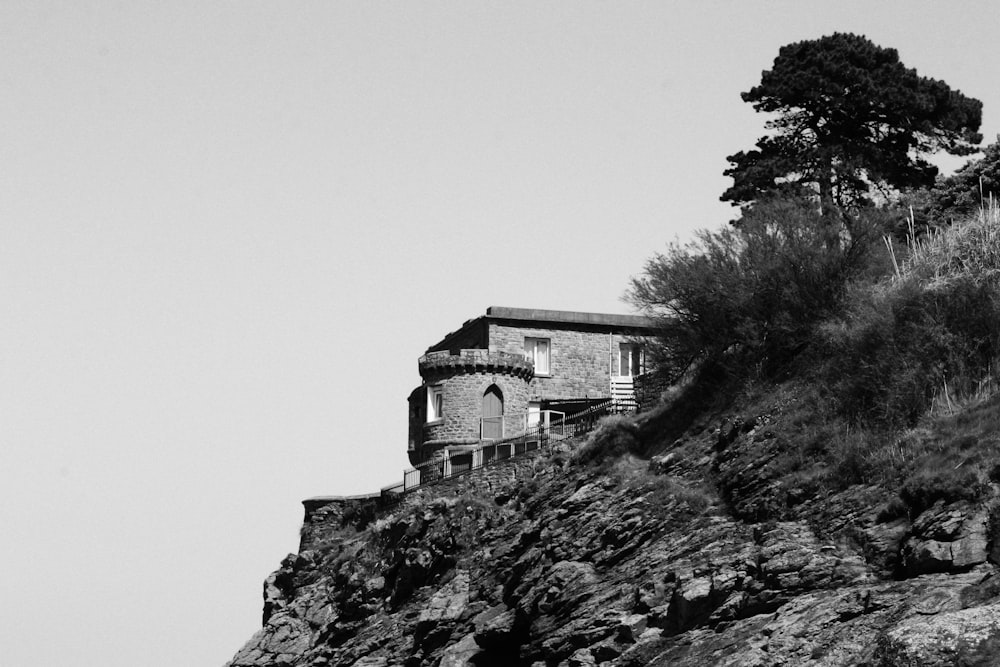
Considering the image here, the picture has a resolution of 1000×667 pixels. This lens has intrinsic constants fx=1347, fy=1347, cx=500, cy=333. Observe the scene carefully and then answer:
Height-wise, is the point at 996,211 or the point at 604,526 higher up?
the point at 996,211

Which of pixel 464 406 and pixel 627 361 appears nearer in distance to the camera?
pixel 464 406

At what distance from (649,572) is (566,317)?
2788cm

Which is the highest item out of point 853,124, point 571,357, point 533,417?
point 853,124

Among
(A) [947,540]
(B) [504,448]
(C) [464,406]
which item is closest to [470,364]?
(C) [464,406]

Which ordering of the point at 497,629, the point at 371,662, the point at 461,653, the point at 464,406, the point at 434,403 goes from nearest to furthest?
1. the point at 497,629
2. the point at 461,653
3. the point at 371,662
4. the point at 464,406
5. the point at 434,403

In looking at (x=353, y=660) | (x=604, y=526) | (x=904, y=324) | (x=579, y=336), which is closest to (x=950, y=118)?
(x=579, y=336)

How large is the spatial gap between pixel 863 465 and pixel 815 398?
408 centimetres

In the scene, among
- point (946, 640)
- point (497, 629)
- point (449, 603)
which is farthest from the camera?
point (449, 603)

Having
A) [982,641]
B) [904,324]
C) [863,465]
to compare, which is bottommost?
[982,641]

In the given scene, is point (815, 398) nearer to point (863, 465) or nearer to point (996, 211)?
point (863, 465)

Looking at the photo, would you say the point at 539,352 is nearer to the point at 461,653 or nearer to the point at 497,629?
the point at 461,653

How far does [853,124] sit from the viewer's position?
49.9 metres

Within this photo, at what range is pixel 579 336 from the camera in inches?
2222

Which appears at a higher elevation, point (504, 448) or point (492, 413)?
point (492, 413)
